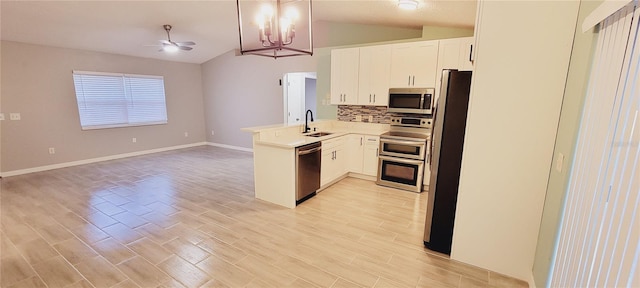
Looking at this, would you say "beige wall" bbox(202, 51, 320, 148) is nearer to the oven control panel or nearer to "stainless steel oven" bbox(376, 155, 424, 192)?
the oven control panel

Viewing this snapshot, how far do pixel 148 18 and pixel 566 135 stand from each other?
5574 millimetres

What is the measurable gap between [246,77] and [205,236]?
196 inches

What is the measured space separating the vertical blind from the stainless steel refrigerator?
0.88m

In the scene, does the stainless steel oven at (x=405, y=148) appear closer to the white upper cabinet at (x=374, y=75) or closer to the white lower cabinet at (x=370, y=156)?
the white lower cabinet at (x=370, y=156)

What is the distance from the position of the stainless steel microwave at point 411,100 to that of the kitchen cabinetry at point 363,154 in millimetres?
626

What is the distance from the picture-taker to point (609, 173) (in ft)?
3.75

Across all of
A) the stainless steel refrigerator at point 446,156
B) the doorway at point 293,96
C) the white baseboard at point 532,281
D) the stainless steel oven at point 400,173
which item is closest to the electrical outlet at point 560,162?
the stainless steel refrigerator at point 446,156

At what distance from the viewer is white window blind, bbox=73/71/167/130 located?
5621 millimetres

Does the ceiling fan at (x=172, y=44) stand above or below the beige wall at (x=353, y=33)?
below

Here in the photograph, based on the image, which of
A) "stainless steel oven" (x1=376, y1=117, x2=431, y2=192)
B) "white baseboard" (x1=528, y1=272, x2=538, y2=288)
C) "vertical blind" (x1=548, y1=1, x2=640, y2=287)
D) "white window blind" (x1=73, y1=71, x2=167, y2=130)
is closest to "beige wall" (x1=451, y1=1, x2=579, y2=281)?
"white baseboard" (x1=528, y1=272, x2=538, y2=288)

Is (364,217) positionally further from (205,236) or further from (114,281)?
(114,281)

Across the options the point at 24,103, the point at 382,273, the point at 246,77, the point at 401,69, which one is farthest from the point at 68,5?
the point at 382,273

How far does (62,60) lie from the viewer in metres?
5.26

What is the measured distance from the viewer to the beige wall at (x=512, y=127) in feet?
6.19
